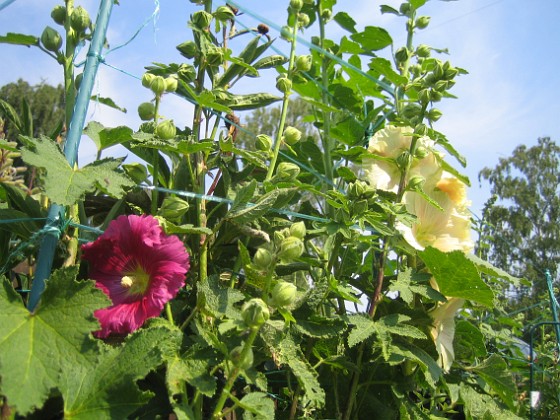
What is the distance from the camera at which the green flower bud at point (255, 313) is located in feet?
2.01

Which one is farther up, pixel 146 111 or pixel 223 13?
pixel 223 13

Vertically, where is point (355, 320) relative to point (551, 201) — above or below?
below

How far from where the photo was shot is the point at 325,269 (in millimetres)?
916

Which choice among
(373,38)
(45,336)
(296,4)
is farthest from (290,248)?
(373,38)

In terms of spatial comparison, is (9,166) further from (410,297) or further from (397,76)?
(397,76)

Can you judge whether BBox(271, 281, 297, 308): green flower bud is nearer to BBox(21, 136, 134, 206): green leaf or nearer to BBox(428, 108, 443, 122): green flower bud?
BBox(21, 136, 134, 206): green leaf

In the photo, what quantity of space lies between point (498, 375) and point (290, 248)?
0.62 metres

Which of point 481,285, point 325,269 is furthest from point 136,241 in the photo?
point 481,285

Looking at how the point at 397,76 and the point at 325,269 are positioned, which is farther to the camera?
the point at 397,76

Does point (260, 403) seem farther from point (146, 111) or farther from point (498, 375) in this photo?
point (498, 375)

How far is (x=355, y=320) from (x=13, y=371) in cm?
50

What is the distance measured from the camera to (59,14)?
0.83 metres

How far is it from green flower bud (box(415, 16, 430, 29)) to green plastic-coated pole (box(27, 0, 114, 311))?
79cm

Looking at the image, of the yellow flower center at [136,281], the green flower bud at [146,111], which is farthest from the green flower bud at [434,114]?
the yellow flower center at [136,281]
